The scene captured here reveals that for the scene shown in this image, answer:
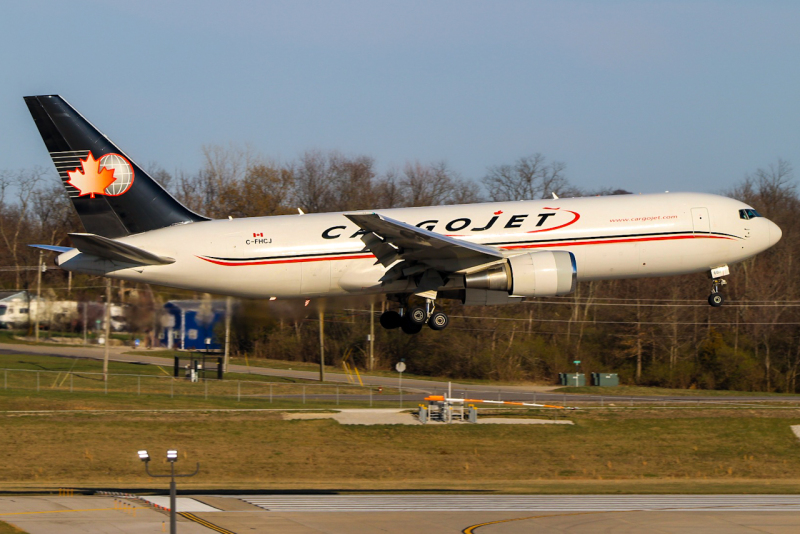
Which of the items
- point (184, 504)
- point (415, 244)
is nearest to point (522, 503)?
point (415, 244)

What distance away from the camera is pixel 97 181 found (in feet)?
115

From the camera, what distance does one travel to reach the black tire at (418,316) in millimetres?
34656

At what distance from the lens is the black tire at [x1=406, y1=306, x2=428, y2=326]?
34656 millimetres

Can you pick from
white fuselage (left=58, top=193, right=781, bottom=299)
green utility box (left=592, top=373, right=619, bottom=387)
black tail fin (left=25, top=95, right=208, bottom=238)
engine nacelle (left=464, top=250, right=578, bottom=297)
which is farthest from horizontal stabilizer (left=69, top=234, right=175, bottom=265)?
green utility box (left=592, top=373, right=619, bottom=387)

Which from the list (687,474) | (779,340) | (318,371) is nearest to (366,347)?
(318,371)

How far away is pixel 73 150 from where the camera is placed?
35.3 metres

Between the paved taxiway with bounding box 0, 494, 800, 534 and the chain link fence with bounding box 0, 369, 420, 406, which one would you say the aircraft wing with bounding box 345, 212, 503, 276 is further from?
the chain link fence with bounding box 0, 369, 420, 406

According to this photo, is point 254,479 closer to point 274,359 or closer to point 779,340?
point 274,359

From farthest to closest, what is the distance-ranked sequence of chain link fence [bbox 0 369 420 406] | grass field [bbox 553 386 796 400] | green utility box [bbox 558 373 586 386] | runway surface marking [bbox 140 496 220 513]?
1. green utility box [bbox 558 373 586 386]
2. grass field [bbox 553 386 796 400]
3. chain link fence [bbox 0 369 420 406]
4. runway surface marking [bbox 140 496 220 513]

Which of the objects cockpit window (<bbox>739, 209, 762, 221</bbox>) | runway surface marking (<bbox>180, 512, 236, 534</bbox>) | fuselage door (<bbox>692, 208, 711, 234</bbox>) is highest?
cockpit window (<bbox>739, 209, 762, 221</bbox>)

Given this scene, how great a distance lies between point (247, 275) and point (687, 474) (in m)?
25.2

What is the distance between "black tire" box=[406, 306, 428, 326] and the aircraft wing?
149 cm

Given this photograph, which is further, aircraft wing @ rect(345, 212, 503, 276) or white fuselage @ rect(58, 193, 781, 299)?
white fuselage @ rect(58, 193, 781, 299)

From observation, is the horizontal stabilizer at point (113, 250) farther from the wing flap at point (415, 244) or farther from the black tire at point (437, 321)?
the black tire at point (437, 321)
